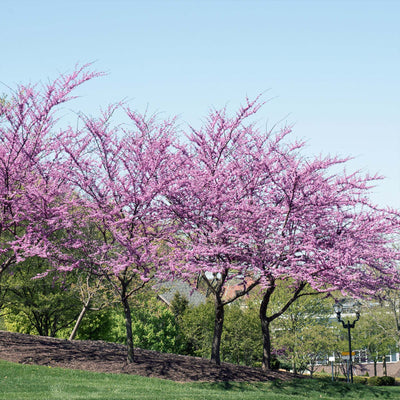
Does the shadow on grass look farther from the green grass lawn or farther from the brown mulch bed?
the brown mulch bed

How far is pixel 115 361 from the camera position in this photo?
691 inches

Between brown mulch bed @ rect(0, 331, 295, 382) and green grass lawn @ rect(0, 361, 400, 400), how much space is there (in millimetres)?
852

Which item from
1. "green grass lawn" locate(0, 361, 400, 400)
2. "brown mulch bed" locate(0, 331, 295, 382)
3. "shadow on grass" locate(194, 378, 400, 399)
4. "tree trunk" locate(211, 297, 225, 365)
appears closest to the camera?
"green grass lawn" locate(0, 361, 400, 400)

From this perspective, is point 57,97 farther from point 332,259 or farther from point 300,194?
point 332,259

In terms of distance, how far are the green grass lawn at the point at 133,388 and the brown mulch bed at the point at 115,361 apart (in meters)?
0.85

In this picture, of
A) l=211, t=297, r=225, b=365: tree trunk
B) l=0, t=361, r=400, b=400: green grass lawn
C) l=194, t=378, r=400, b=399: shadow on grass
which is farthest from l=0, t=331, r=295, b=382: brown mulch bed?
l=0, t=361, r=400, b=400: green grass lawn

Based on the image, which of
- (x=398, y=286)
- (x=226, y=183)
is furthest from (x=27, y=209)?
(x=398, y=286)

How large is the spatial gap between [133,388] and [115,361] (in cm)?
412

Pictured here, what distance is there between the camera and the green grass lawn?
488 inches

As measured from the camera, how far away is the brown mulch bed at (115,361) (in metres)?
16.7

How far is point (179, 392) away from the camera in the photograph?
13672 millimetres

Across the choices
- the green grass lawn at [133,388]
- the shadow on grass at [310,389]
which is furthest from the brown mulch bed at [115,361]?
the green grass lawn at [133,388]

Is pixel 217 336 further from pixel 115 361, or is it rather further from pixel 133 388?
pixel 133 388

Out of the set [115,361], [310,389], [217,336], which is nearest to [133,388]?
[115,361]
